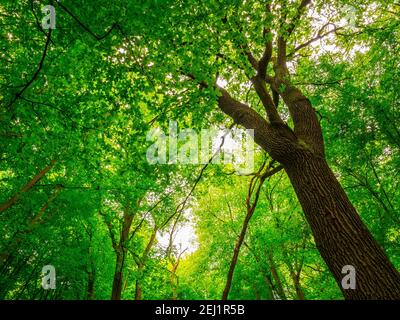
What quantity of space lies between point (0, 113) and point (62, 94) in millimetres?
1768

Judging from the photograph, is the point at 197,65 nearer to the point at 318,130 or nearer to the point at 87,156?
the point at 318,130

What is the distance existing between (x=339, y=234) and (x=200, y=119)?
334 cm

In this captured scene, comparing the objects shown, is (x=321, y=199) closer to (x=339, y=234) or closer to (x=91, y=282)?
(x=339, y=234)

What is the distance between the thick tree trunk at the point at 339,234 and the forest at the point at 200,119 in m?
0.02

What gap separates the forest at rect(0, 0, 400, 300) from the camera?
13.8 ft

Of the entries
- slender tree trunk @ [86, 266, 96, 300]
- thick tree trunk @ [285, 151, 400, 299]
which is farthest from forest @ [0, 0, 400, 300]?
slender tree trunk @ [86, 266, 96, 300]

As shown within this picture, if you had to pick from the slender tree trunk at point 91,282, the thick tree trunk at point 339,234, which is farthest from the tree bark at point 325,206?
the slender tree trunk at point 91,282

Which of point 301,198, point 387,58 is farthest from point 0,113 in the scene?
point 387,58

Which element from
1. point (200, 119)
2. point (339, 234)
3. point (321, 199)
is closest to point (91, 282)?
point (200, 119)

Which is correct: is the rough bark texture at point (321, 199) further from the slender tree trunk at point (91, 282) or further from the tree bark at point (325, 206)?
the slender tree trunk at point (91, 282)

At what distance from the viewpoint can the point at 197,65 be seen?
4.88m

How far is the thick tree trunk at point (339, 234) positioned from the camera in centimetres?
333

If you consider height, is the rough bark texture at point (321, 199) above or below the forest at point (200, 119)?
below

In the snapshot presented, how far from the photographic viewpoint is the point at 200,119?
18.9 feet
